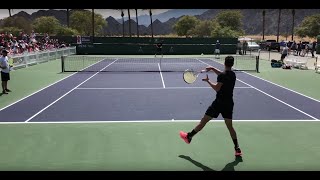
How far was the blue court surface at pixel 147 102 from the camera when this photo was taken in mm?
10664

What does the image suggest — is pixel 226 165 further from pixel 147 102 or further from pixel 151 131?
pixel 147 102

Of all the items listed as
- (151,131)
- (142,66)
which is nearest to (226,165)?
(151,131)

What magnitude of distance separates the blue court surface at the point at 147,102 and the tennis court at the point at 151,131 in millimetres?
31

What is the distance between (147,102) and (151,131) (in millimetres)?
4077

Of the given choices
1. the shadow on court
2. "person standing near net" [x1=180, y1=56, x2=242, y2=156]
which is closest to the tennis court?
the shadow on court

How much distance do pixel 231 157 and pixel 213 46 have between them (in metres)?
38.8

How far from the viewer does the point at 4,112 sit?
36.7ft

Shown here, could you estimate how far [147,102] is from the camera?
42.8ft

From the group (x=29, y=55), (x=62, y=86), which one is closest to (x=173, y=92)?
(x=62, y=86)

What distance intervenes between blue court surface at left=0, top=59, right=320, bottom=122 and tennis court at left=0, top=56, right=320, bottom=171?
3 centimetres

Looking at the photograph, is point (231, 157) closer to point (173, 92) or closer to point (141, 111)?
point (141, 111)

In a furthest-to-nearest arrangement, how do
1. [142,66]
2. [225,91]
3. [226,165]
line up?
[142,66], [225,91], [226,165]

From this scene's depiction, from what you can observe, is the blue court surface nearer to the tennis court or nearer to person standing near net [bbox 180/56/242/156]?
the tennis court
